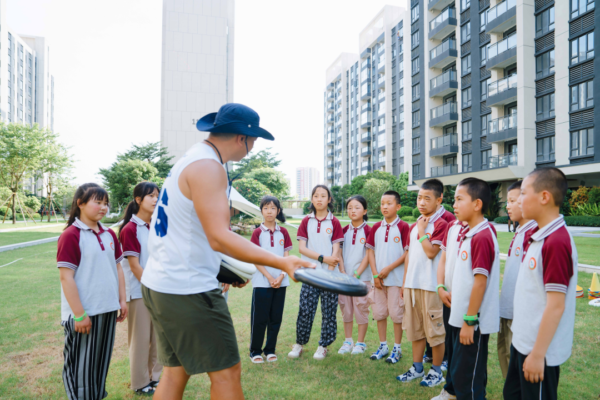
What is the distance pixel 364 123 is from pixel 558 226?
64.0 meters

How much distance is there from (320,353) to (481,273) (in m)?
2.30

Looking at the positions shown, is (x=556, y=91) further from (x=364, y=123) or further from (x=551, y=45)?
(x=364, y=123)

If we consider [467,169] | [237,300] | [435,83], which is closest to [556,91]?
[467,169]

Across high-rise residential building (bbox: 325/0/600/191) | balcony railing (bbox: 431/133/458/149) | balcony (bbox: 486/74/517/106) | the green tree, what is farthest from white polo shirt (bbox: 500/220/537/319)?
balcony railing (bbox: 431/133/458/149)

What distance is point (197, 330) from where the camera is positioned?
6.35ft

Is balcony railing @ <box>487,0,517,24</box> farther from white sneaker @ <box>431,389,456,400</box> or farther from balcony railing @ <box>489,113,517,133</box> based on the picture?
white sneaker @ <box>431,389,456,400</box>

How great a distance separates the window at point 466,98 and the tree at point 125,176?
30.6m

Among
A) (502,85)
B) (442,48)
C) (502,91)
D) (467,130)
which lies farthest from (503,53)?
(442,48)

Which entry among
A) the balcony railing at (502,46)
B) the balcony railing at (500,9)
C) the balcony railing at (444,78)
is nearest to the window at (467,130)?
the balcony railing at (444,78)

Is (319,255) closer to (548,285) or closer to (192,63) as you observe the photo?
(548,285)

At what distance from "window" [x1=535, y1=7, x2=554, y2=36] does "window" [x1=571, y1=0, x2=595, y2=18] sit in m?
1.75

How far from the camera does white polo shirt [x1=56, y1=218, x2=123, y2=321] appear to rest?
2.76 meters

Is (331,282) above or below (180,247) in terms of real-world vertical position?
below

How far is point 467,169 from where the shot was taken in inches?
1404
